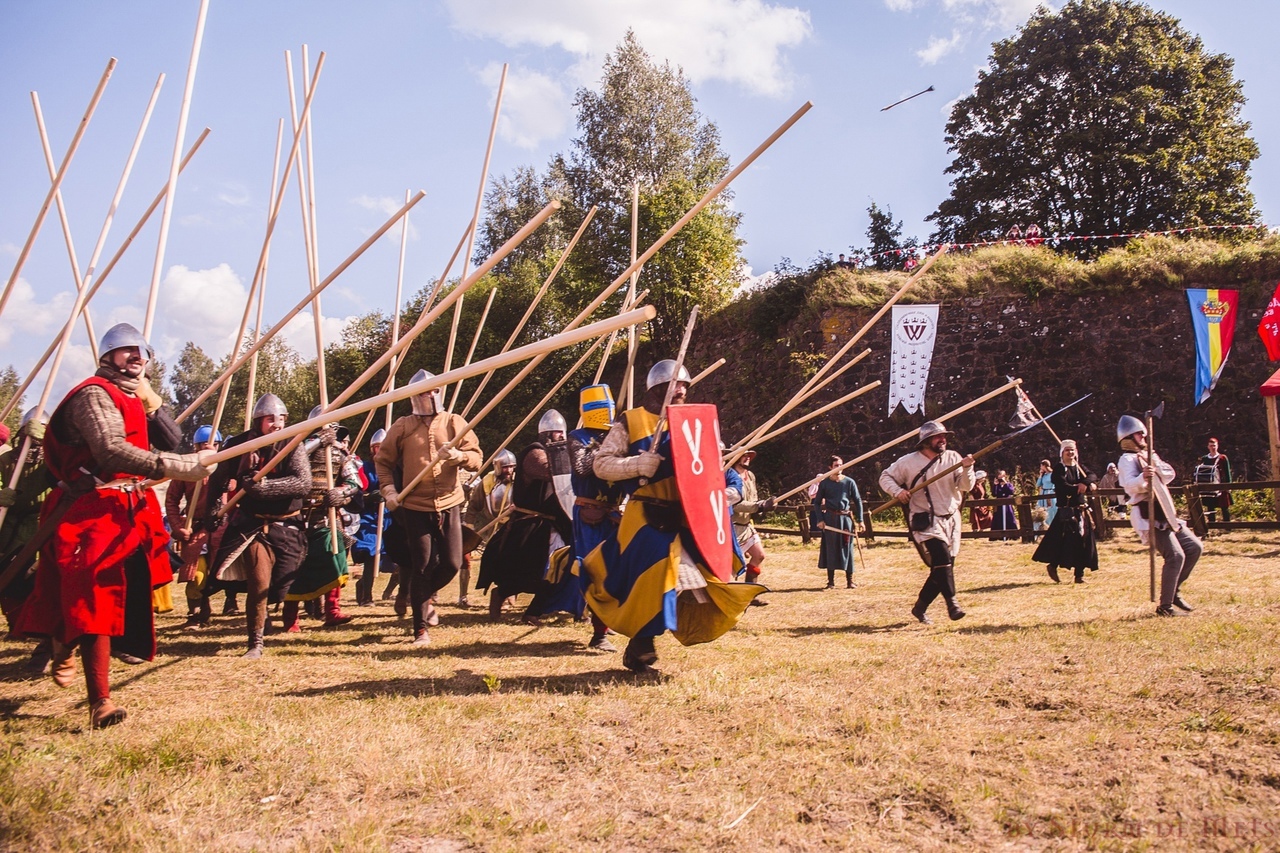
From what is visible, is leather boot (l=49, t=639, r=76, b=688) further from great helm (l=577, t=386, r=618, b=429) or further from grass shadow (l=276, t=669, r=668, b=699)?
great helm (l=577, t=386, r=618, b=429)

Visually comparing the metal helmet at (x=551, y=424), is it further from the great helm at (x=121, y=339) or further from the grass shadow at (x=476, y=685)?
the great helm at (x=121, y=339)

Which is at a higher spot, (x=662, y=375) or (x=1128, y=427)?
(x=662, y=375)

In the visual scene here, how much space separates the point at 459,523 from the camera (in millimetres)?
6242

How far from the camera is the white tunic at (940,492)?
6891 mm

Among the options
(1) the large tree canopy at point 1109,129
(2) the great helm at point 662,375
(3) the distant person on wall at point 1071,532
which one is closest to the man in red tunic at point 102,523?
(2) the great helm at point 662,375

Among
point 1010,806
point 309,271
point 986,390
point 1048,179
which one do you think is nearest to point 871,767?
point 1010,806

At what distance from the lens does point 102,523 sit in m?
3.90

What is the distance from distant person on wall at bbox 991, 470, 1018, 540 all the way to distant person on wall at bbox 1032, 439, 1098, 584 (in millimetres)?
5350

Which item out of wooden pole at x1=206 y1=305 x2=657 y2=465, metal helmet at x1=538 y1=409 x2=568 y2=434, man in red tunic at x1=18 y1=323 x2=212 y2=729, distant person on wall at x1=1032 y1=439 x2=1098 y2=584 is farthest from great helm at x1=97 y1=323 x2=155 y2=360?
distant person on wall at x1=1032 y1=439 x2=1098 y2=584

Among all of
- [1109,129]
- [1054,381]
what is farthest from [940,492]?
[1109,129]

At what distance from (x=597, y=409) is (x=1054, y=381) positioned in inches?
550

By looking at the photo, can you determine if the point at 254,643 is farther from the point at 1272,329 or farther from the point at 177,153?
the point at 1272,329

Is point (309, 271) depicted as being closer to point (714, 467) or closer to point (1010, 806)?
point (714, 467)

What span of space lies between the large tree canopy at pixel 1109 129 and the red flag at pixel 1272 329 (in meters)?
7.89
